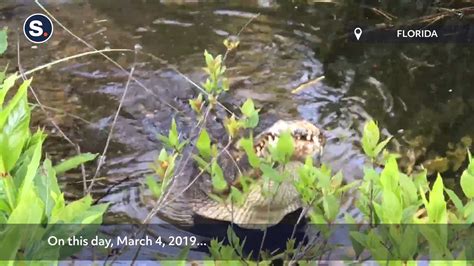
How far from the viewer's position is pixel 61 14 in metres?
1.44

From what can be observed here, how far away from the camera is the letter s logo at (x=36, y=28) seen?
4.15 feet

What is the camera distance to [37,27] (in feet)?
4.16

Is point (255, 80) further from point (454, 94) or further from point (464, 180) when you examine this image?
point (464, 180)

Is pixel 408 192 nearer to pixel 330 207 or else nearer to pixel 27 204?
pixel 330 207

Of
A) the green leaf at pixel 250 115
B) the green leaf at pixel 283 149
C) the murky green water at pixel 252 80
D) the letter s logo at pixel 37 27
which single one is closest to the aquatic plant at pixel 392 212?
the green leaf at pixel 283 149

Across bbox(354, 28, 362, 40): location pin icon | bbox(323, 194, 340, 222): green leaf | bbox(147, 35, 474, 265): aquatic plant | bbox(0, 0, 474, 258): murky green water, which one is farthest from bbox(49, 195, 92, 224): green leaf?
bbox(354, 28, 362, 40): location pin icon

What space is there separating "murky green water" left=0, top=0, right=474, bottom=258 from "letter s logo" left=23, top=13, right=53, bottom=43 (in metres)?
0.13

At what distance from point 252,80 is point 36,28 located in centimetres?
70

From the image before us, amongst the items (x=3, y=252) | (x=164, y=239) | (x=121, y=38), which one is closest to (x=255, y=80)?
(x=121, y=38)

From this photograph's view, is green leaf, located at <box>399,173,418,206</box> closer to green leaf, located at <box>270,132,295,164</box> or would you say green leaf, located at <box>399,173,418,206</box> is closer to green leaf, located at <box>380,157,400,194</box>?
green leaf, located at <box>380,157,400,194</box>

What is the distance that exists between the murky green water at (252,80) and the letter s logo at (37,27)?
0.13m

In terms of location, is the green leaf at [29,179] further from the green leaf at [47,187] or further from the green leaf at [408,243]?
the green leaf at [408,243]

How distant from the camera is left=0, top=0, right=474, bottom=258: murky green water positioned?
1555mm

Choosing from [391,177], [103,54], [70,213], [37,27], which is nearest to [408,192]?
[391,177]
